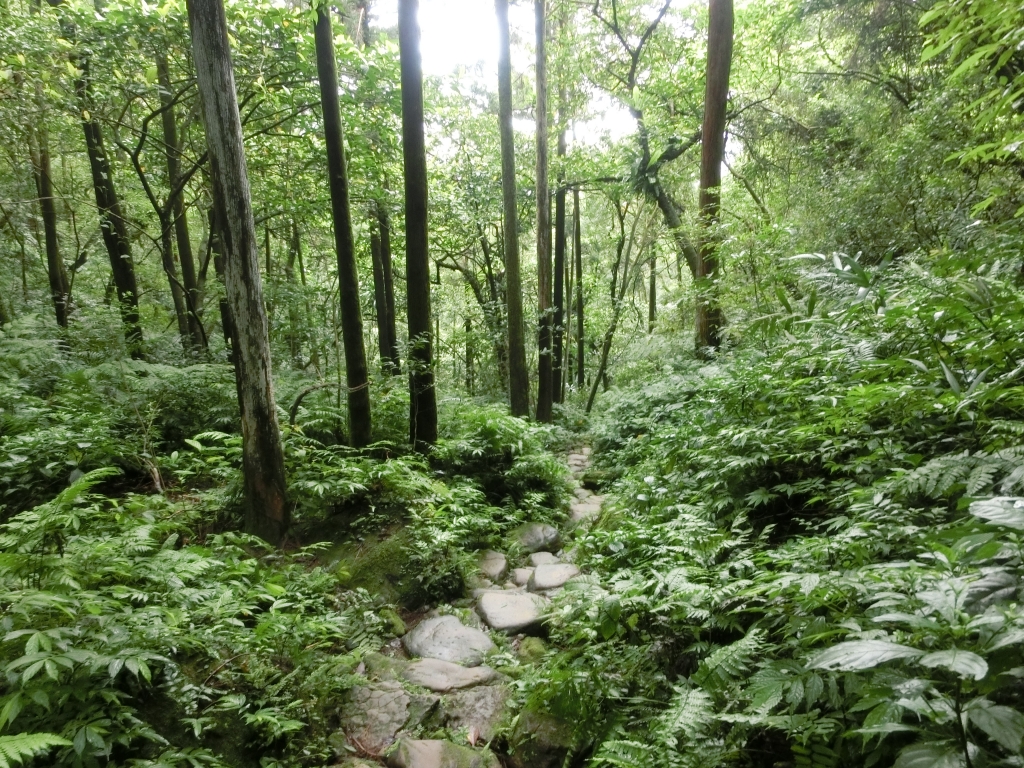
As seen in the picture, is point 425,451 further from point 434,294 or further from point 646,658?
point 434,294

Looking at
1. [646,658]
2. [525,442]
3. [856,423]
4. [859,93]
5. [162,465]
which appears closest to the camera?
[646,658]

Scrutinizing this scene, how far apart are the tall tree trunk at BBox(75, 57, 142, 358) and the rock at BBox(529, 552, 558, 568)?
8.07 meters

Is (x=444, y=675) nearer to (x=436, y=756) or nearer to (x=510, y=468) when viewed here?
(x=436, y=756)

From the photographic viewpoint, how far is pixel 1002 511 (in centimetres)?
155

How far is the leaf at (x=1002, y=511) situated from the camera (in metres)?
1.47

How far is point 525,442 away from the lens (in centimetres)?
785

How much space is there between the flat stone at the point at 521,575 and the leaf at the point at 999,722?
13.6 feet

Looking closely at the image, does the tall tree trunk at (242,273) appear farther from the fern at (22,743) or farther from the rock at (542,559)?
the fern at (22,743)

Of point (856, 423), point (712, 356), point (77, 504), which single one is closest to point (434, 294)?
point (712, 356)

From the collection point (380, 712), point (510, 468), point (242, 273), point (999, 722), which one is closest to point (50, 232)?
point (242, 273)

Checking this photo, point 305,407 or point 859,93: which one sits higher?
point 859,93

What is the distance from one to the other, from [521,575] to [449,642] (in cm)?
133

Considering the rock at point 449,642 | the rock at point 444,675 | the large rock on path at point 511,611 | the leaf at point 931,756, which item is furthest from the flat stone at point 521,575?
the leaf at point 931,756

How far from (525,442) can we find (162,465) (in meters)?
4.61
